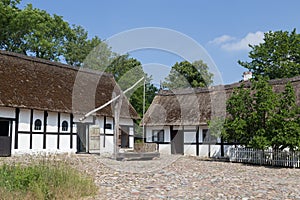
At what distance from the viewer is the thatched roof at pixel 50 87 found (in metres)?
19.5

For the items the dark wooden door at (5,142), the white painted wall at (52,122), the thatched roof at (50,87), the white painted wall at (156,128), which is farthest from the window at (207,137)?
the dark wooden door at (5,142)

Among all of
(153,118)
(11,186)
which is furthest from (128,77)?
(11,186)

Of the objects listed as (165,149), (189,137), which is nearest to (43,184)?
(189,137)

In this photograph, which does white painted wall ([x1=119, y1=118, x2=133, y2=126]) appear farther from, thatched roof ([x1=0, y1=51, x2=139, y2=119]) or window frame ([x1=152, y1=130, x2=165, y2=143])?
window frame ([x1=152, y1=130, x2=165, y2=143])

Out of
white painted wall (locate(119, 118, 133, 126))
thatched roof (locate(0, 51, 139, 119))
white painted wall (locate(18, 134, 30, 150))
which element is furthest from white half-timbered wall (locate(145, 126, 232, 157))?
white painted wall (locate(18, 134, 30, 150))

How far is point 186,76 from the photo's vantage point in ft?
139

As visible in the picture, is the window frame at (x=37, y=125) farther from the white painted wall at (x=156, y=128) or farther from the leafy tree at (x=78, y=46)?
the leafy tree at (x=78, y=46)

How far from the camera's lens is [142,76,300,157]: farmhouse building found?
2392 centimetres

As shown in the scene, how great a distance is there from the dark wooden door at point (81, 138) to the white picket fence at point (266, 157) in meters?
8.87

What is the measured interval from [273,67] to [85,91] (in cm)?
2045

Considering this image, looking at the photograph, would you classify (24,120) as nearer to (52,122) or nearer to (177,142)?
(52,122)

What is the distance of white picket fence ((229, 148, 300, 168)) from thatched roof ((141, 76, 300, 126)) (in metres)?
4.21

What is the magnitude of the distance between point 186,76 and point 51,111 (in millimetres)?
24337

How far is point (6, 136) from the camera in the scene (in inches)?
738
